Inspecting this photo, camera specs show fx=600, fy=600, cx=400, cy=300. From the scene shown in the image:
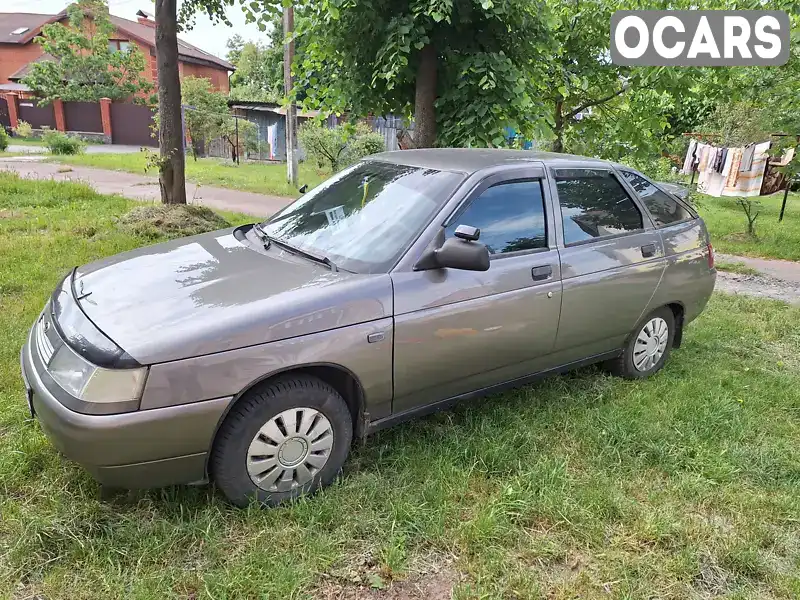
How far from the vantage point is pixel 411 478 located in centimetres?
312

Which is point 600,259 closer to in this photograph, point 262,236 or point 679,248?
point 679,248

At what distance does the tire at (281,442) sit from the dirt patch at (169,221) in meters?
5.38

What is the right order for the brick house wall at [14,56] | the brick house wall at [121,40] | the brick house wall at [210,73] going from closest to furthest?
the brick house wall at [121,40], the brick house wall at [210,73], the brick house wall at [14,56]

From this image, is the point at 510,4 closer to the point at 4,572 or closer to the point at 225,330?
the point at 225,330

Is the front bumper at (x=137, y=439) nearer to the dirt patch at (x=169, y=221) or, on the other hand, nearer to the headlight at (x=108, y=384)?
the headlight at (x=108, y=384)

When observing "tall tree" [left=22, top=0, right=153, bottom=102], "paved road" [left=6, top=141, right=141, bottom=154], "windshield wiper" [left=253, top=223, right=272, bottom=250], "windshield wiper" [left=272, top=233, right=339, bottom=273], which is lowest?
"paved road" [left=6, top=141, right=141, bottom=154]

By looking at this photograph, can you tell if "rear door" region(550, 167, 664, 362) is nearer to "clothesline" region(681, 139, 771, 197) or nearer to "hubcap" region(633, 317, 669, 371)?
"hubcap" region(633, 317, 669, 371)

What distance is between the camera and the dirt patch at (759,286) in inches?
291

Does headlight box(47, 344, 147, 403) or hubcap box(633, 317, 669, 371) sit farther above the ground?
headlight box(47, 344, 147, 403)

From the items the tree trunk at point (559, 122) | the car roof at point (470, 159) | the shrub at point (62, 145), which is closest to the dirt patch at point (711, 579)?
the car roof at point (470, 159)

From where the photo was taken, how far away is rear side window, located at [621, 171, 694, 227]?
4398 millimetres

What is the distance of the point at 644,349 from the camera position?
4477 mm

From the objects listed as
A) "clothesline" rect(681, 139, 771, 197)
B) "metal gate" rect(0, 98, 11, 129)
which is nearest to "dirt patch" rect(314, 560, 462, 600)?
"clothesline" rect(681, 139, 771, 197)

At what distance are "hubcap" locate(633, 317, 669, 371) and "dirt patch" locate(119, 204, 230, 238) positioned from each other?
556 cm
